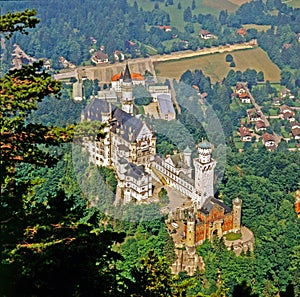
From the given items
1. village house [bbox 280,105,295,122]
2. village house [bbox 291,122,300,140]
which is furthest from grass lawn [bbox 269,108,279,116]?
village house [bbox 291,122,300,140]

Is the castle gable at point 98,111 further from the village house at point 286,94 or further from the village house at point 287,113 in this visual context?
the village house at point 286,94

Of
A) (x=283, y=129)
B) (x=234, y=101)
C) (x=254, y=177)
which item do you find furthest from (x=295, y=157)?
(x=234, y=101)

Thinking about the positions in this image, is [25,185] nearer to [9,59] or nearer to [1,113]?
[1,113]

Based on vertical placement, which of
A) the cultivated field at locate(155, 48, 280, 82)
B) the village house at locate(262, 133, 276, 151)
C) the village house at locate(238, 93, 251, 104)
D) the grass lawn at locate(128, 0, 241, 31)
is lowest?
the village house at locate(262, 133, 276, 151)

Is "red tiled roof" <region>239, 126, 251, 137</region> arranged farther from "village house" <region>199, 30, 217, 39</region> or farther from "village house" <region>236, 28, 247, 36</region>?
"village house" <region>236, 28, 247, 36</region>

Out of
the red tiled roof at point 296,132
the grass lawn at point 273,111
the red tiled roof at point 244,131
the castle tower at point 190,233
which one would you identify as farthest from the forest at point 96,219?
the red tiled roof at point 296,132

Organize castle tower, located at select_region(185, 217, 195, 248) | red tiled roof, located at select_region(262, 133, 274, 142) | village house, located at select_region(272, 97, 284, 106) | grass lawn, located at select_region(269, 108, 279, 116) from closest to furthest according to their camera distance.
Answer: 1. castle tower, located at select_region(185, 217, 195, 248)
2. red tiled roof, located at select_region(262, 133, 274, 142)
3. grass lawn, located at select_region(269, 108, 279, 116)
4. village house, located at select_region(272, 97, 284, 106)
